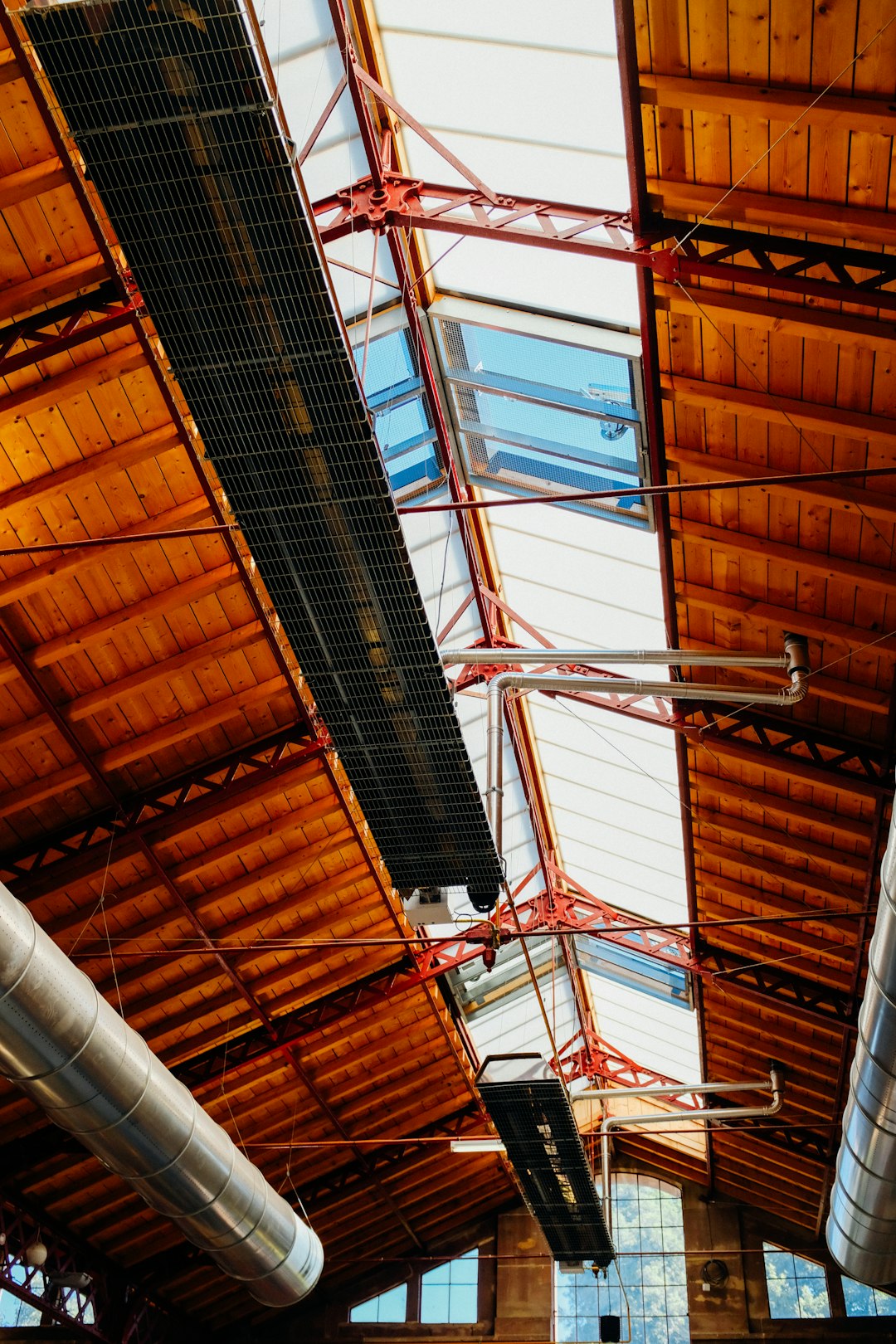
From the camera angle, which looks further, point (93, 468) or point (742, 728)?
point (742, 728)

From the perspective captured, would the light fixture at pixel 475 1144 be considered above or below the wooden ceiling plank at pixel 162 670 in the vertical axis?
below

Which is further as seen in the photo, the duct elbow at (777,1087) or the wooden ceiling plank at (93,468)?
the duct elbow at (777,1087)

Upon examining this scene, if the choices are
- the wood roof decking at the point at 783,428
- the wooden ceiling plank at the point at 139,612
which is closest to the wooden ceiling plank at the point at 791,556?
the wood roof decking at the point at 783,428

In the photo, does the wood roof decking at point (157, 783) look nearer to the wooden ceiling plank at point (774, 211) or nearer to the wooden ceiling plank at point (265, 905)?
the wooden ceiling plank at point (265, 905)

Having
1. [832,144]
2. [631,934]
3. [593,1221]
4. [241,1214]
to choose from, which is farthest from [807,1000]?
[832,144]

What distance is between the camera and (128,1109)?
12.4 m

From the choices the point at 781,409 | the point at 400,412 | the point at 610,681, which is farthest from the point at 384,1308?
the point at 781,409

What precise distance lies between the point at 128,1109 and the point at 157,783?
4652 millimetres

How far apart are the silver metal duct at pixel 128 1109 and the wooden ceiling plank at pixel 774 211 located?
8150 mm

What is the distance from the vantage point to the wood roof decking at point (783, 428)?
8.46 meters

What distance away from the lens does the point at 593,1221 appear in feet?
75.0

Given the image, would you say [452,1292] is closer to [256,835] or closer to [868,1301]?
[868,1301]

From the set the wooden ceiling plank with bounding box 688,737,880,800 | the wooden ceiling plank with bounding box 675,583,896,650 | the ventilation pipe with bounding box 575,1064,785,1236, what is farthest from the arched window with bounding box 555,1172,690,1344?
the wooden ceiling plank with bounding box 675,583,896,650

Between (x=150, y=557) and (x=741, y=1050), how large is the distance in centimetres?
1652
